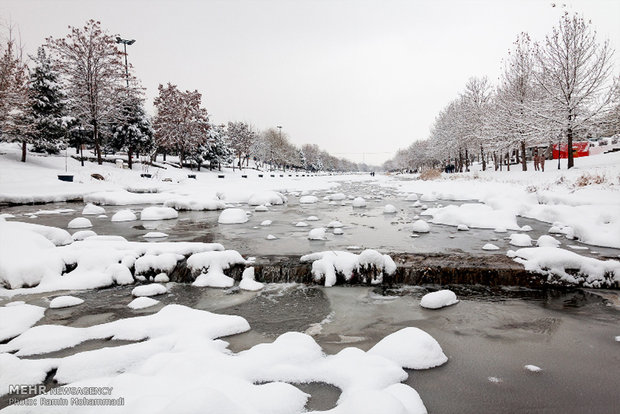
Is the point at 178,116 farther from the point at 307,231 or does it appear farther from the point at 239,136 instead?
the point at 307,231

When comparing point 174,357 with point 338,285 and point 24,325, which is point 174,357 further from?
point 338,285

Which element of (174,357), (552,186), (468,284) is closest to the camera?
(174,357)

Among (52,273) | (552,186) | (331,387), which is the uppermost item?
(552,186)

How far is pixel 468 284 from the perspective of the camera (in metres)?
5.23

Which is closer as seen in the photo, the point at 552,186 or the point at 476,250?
the point at 476,250

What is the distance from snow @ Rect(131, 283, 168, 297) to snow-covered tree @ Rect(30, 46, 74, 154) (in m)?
27.2

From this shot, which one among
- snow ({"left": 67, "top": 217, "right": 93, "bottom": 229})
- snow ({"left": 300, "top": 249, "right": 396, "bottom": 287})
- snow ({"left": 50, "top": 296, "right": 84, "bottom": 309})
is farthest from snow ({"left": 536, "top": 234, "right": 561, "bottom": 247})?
snow ({"left": 67, "top": 217, "right": 93, "bottom": 229})

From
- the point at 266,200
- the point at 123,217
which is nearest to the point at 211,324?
the point at 123,217

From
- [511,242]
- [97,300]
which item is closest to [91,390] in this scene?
[97,300]

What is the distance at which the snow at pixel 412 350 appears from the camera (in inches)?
123

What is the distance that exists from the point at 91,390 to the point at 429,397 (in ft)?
9.08

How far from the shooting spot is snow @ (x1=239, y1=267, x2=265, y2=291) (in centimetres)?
512

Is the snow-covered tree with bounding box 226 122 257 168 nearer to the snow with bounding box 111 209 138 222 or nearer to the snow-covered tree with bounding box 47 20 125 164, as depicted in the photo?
the snow-covered tree with bounding box 47 20 125 164

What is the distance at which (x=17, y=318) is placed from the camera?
12.9 ft
